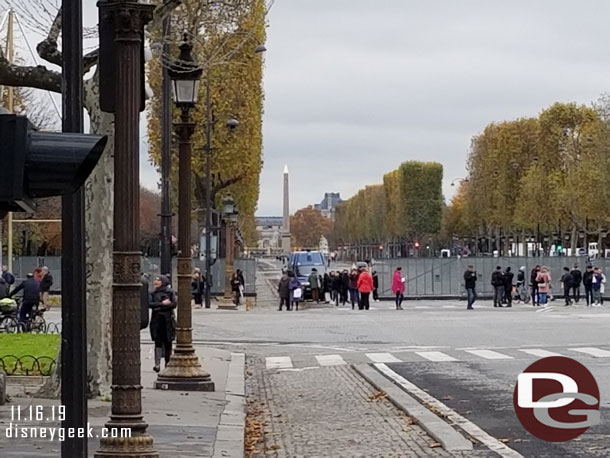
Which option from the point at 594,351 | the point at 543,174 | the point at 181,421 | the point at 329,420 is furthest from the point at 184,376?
the point at 543,174

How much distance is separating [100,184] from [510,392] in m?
6.83

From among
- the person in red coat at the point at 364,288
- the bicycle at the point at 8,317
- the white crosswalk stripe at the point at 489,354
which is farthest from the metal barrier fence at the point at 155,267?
the white crosswalk stripe at the point at 489,354

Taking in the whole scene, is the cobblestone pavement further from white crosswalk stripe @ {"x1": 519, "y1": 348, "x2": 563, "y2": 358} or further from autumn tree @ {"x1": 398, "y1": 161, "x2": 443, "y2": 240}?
autumn tree @ {"x1": 398, "y1": 161, "x2": 443, "y2": 240}

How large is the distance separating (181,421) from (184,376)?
390cm

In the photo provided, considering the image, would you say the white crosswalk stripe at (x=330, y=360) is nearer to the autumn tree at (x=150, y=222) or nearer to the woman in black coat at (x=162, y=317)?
the woman in black coat at (x=162, y=317)

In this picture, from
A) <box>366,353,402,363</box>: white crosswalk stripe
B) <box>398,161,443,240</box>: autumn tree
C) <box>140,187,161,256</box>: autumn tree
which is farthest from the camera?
<box>398,161,443,240</box>: autumn tree

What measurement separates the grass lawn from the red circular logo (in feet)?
23.3

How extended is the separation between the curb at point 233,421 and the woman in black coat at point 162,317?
1225mm

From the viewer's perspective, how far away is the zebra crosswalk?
25.0 meters

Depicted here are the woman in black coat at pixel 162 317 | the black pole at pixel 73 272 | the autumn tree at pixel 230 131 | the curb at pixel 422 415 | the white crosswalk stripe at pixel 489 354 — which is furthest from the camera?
the autumn tree at pixel 230 131

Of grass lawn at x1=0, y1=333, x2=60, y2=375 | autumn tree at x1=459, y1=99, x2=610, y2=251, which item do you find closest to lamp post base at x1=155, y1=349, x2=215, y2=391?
grass lawn at x1=0, y1=333, x2=60, y2=375

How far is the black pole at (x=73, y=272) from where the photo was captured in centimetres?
837

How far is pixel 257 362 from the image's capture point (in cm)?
2597

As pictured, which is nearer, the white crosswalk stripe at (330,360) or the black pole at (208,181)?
the white crosswalk stripe at (330,360)
